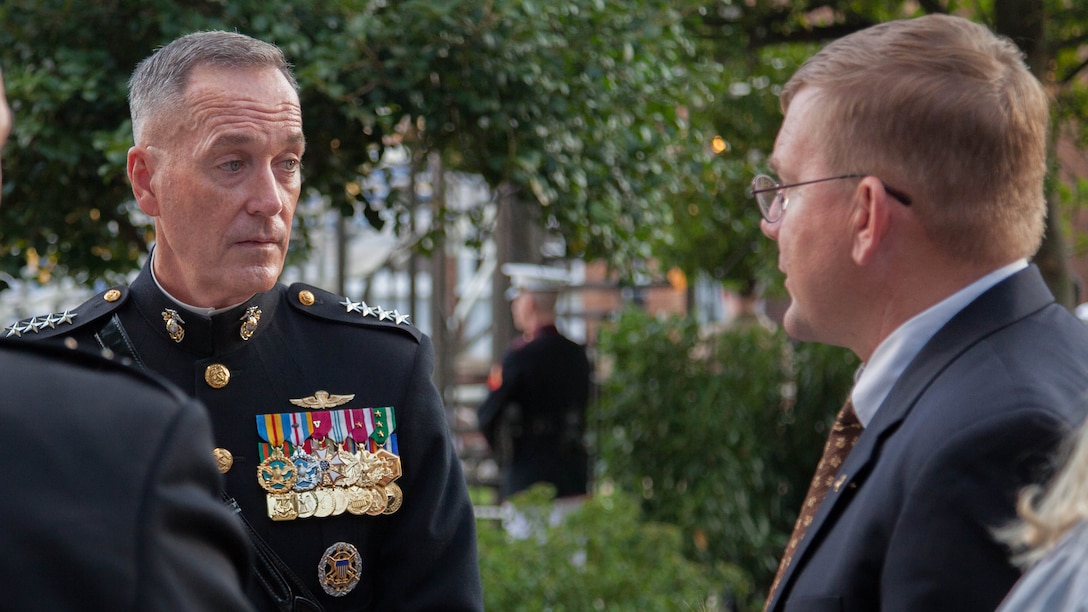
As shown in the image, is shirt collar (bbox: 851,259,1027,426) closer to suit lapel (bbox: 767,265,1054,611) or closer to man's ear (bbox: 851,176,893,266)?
suit lapel (bbox: 767,265,1054,611)

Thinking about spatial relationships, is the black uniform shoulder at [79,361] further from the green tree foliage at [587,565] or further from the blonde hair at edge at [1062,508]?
the green tree foliage at [587,565]

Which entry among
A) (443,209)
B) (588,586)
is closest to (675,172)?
(443,209)

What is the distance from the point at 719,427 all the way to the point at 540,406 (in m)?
1.43

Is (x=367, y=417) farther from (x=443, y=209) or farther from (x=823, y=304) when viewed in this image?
(x=443, y=209)

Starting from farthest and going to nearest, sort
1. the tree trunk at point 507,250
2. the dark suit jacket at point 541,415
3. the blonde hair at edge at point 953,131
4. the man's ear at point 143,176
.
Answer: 1. the tree trunk at point 507,250
2. the dark suit jacket at point 541,415
3. the man's ear at point 143,176
4. the blonde hair at edge at point 953,131

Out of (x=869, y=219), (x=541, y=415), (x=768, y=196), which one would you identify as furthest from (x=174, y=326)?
(x=541, y=415)

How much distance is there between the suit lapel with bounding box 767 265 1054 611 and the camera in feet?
5.11

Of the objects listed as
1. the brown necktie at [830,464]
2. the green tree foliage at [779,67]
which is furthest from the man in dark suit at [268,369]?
the green tree foliage at [779,67]

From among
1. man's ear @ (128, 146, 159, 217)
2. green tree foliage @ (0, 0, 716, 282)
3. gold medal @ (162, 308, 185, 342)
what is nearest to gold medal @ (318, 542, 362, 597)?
gold medal @ (162, 308, 185, 342)

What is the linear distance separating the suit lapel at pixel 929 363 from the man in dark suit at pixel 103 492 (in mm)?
845

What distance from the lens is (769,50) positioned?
6.14 m

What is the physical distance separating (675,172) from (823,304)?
2.61m

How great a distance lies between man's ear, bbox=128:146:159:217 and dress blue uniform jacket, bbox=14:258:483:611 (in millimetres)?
124

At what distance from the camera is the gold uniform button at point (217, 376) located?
1.96m
